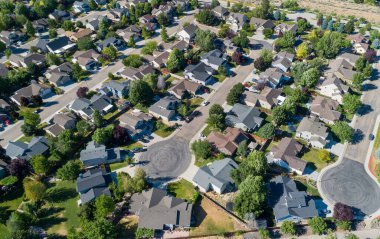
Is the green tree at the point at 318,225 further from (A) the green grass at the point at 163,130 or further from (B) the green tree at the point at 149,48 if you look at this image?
(B) the green tree at the point at 149,48

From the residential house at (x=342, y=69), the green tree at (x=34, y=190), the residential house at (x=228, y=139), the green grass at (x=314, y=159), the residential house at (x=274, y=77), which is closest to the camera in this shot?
the green tree at (x=34, y=190)

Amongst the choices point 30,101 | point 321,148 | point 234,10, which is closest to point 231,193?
point 321,148

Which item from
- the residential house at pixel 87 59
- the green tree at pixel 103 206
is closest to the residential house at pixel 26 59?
the residential house at pixel 87 59

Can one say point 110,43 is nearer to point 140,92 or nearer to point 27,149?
point 140,92

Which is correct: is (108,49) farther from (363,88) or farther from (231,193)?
(363,88)

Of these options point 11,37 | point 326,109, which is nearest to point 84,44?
point 11,37

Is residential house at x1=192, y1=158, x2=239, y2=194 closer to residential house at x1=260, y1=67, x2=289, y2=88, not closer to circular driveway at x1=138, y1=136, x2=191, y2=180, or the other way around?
circular driveway at x1=138, y1=136, x2=191, y2=180
